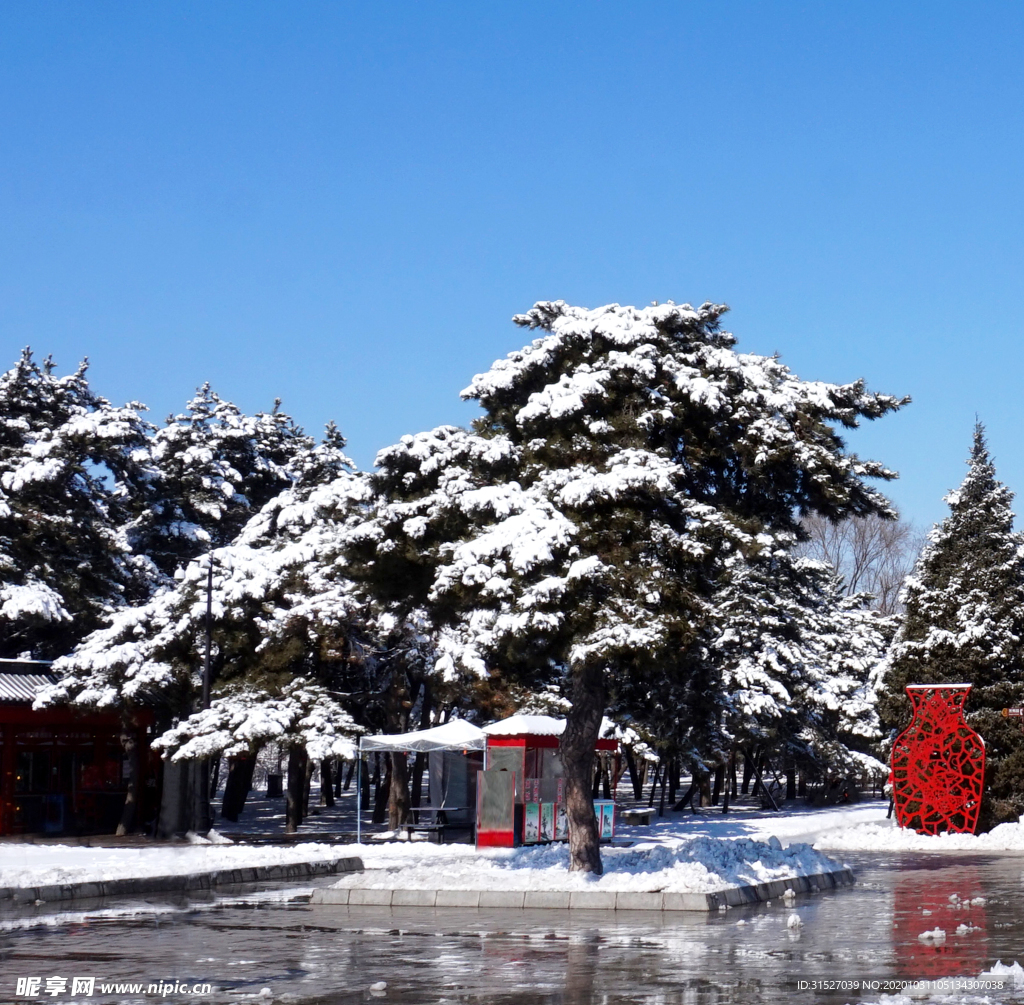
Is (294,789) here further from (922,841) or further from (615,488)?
(615,488)

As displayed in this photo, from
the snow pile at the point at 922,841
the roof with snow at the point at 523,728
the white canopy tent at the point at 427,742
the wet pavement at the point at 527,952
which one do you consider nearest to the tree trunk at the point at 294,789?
the white canopy tent at the point at 427,742

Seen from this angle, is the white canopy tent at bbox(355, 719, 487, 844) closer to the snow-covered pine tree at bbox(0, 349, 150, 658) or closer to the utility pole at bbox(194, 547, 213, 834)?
the utility pole at bbox(194, 547, 213, 834)

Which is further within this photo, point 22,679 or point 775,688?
point 775,688

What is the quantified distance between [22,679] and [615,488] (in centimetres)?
2225

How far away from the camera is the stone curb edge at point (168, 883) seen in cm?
1886

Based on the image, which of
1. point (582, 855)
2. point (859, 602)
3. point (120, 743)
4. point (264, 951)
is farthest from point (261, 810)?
point (264, 951)

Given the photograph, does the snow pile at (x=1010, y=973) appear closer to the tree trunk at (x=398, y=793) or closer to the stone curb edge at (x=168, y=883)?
the stone curb edge at (x=168, y=883)

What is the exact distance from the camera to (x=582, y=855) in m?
19.2

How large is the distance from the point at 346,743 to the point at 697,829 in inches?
524

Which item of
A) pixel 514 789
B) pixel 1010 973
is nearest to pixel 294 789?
pixel 514 789

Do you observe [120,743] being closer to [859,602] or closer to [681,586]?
[681,586]

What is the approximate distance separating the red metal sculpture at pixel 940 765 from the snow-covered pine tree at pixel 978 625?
0.69 meters

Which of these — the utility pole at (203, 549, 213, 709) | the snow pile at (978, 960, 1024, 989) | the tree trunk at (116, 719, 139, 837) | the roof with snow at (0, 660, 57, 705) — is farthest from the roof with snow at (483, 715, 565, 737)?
the snow pile at (978, 960, 1024, 989)

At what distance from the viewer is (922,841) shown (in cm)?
3278
